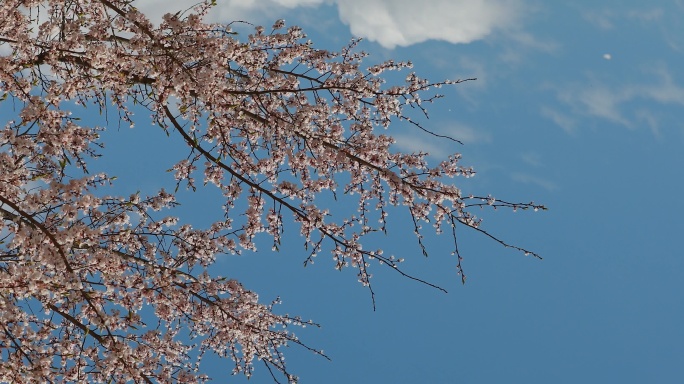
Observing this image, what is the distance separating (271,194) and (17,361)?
372 centimetres

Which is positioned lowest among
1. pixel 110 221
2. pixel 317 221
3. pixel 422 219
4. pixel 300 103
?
pixel 110 221

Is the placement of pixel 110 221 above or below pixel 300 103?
below

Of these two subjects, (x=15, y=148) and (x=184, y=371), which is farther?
(x=184, y=371)

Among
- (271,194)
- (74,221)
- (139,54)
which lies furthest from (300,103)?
(74,221)

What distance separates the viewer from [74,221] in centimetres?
636

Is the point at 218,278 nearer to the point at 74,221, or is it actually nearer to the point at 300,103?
the point at 74,221

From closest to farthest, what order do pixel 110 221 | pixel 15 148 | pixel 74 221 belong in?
pixel 15 148 < pixel 74 221 < pixel 110 221

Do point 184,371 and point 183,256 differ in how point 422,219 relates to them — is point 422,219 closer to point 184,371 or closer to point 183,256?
point 183,256

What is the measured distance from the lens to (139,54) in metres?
7.08

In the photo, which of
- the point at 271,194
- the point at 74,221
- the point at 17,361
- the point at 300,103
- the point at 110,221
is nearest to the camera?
the point at 74,221

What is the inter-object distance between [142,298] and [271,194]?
244 centimetres

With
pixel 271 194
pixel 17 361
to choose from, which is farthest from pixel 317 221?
pixel 17 361

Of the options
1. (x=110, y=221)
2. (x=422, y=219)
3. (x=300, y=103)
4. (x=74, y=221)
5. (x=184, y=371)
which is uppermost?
(x=300, y=103)

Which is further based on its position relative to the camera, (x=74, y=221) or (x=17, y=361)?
(x=17, y=361)
